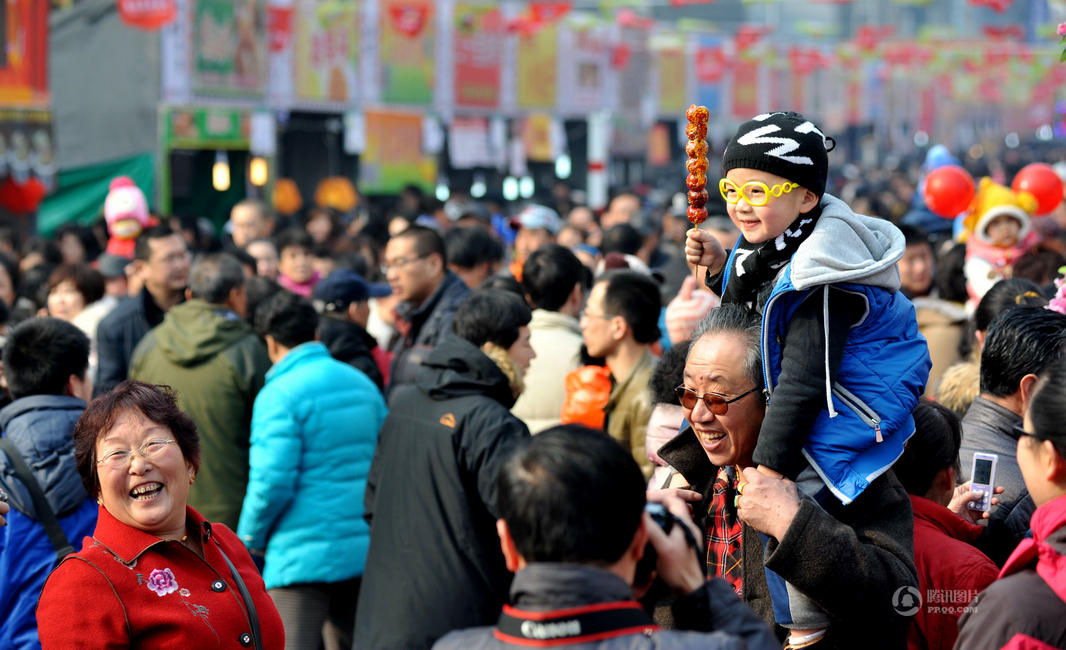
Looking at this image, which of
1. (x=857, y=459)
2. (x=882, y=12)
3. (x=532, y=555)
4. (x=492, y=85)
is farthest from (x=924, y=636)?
(x=882, y=12)

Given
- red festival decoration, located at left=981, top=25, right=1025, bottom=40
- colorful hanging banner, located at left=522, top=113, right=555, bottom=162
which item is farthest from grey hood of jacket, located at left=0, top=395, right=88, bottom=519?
red festival decoration, located at left=981, top=25, right=1025, bottom=40

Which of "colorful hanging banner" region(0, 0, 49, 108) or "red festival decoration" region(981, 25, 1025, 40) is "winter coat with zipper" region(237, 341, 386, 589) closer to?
"colorful hanging banner" region(0, 0, 49, 108)

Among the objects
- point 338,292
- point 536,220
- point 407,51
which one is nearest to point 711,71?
point 407,51

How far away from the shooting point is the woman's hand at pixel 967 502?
3.50 m

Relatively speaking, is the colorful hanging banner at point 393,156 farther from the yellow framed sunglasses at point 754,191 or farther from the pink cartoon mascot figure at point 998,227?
the yellow framed sunglasses at point 754,191

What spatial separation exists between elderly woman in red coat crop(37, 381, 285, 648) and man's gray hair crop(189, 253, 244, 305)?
2775mm

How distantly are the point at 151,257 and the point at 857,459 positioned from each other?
17.2 ft

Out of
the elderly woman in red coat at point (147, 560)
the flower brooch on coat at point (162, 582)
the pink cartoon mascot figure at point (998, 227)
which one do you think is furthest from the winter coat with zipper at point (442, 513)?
the pink cartoon mascot figure at point (998, 227)

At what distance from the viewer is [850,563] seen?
2.58 metres

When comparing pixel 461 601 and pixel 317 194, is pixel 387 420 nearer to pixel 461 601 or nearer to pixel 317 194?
pixel 461 601

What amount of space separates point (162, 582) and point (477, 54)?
1887cm

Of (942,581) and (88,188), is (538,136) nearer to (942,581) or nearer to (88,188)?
(88,188)

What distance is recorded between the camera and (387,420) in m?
4.63

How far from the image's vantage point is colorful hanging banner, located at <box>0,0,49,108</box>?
1369 cm
